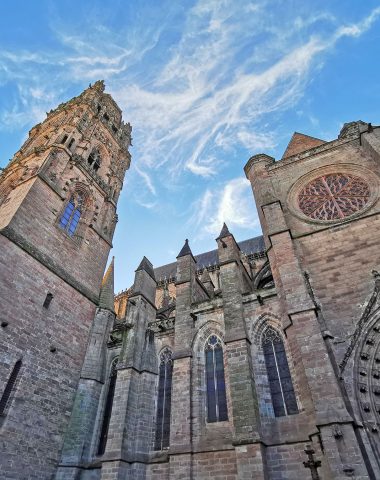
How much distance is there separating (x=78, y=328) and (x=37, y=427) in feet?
13.0

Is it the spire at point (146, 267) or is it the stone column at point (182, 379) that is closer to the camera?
the stone column at point (182, 379)

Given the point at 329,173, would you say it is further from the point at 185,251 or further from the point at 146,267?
the point at 146,267

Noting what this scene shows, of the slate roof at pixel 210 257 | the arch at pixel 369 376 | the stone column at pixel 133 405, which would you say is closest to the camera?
the arch at pixel 369 376

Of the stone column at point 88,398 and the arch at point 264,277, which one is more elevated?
the arch at point 264,277

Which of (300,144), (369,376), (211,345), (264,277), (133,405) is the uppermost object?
(300,144)

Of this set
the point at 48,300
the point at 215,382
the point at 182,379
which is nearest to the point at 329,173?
the point at 215,382

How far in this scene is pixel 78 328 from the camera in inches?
533

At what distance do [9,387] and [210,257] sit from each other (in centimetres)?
1886

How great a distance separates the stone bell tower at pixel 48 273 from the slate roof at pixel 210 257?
9028 mm

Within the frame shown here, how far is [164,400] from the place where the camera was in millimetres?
11344

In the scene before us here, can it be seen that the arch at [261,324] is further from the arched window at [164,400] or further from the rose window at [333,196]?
the rose window at [333,196]

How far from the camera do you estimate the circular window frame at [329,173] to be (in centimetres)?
1226

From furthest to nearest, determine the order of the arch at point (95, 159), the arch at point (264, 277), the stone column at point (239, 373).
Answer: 1. the arch at point (95, 159)
2. the arch at point (264, 277)
3. the stone column at point (239, 373)

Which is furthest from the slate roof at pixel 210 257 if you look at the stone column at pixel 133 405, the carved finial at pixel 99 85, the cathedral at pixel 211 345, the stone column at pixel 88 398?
the carved finial at pixel 99 85
